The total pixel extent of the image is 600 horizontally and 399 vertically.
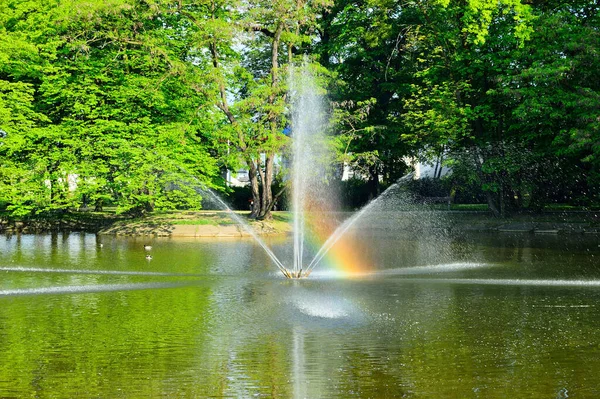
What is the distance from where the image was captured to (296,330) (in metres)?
13.6

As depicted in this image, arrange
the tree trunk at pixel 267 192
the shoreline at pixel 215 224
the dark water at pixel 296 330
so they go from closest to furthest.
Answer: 1. the dark water at pixel 296 330
2. the shoreline at pixel 215 224
3. the tree trunk at pixel 267 192

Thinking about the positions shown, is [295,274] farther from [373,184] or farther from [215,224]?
[373,184]

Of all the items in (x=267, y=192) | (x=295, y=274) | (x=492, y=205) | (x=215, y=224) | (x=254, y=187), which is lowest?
(x=295, y=274)

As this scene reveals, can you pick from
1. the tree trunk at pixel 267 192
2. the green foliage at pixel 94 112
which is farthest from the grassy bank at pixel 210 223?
the green foliage at pixel 94 112

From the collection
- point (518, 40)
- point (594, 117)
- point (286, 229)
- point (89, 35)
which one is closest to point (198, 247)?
point (286, 229)

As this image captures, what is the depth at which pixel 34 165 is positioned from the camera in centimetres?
4125

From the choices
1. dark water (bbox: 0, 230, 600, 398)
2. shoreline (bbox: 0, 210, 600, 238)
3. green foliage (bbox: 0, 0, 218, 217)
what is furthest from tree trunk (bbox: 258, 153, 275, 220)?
dark water (bbox: 0, 230, 600, 398)

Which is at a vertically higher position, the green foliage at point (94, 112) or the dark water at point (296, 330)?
the green foliage at point (94, 112)

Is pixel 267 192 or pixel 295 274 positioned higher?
pixel 267 192

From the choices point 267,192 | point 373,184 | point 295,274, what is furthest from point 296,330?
point 373,184

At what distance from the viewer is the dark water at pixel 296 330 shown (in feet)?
32.1

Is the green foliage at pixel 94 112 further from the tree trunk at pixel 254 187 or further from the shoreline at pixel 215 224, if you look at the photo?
the tree trunk at pixel 254 187

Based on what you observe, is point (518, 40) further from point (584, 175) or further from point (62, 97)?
point (62, 97)

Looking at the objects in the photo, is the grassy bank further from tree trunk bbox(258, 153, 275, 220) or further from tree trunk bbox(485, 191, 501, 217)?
tree trunk bbox(258, 153, 275, 220)
